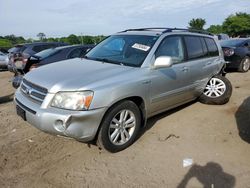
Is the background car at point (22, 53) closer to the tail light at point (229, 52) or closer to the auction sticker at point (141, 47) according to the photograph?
the auction sticker at point (141, 47)

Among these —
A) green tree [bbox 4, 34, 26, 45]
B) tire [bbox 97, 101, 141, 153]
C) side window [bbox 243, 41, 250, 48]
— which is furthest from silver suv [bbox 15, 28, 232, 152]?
green tree [bbox 4, 34, 26, 45]

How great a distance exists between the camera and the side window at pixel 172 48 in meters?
4.51

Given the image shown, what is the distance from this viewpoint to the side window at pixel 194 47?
17.0 ft

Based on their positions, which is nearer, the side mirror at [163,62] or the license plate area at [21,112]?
the license plate area at [21,112]

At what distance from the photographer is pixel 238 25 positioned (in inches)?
2345

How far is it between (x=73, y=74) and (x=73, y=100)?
554mm

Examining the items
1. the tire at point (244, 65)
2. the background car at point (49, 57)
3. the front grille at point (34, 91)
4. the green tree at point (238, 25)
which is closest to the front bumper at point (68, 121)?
the front grille at point (34, 91)

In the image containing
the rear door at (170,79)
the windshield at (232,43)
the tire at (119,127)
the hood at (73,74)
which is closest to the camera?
the hood at (73,74)

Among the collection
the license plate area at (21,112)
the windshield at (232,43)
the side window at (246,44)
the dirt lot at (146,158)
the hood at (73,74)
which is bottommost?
the dirt lot at (146,158)

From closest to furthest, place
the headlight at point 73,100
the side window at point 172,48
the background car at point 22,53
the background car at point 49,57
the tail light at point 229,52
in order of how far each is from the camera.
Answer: the headlight at point 73,100
the side window at point 172,48
the background car at point 49,57
the background car at point 22,53
the tail light at point 229,52

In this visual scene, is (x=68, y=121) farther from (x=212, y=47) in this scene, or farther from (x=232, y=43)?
(x=232, y=43)

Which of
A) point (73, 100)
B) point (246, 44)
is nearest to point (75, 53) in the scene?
point (73, 100)

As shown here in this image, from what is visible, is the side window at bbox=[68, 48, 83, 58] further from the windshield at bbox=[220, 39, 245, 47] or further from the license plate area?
the windshield at bbox=[220, 39, 245, 47]

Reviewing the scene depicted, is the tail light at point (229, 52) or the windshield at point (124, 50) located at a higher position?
the windshield at point (124, 50)
